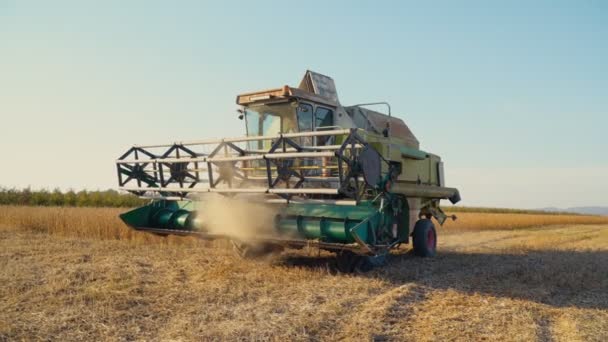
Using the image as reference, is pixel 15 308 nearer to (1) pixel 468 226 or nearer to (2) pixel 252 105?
(2) pixel 252 105

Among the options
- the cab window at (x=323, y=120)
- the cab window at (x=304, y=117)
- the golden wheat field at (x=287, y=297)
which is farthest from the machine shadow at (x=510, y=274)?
the cab window at (x=304, y=117)

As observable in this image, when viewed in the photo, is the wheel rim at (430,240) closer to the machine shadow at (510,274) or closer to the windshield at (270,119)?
the machine shadow at (510,274)

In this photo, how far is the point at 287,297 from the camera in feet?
17.2

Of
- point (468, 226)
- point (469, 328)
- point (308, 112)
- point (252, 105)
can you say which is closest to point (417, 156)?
point (308, 112)

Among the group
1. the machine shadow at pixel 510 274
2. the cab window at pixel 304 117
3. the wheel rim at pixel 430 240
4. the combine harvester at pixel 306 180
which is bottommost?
the machine shadow at pixel 510 274

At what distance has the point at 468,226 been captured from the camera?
20.5 metres

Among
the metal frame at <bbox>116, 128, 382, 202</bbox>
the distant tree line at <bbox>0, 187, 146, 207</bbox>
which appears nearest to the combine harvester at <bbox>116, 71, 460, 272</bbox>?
the metal frame at <bbox>116, 128, 382, 202</bbox>

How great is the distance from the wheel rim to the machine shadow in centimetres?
22

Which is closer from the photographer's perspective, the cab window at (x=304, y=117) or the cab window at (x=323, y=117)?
the cab window at (x=304, y=117)

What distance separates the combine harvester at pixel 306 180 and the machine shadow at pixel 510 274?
45 cm

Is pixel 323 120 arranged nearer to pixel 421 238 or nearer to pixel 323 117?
pixel 323 117

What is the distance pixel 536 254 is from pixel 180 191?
689 centimetres

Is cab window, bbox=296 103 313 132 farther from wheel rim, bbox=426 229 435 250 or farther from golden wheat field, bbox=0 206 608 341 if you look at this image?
wheel rim, bbox=426 229 435 250

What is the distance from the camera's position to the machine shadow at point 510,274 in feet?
18.8
